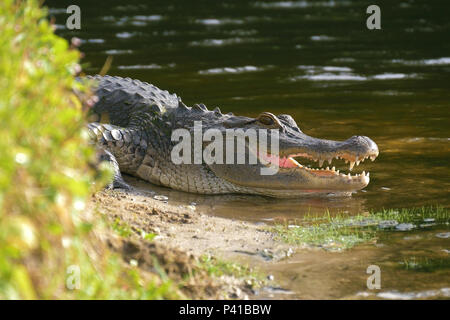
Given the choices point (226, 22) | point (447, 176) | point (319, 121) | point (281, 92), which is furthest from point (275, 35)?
point (447, 176)

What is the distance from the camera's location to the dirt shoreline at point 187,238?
440 centimetres

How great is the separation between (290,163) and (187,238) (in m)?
2.21

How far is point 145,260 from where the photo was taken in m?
4.31

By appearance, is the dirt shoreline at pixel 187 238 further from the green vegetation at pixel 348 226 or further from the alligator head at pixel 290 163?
the alligator head at pixel 290 163

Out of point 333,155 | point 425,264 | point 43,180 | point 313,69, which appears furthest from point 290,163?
point 313,69

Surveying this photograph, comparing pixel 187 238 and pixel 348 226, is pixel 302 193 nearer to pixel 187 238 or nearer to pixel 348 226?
pixel 348 226

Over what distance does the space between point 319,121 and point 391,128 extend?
3.20ft

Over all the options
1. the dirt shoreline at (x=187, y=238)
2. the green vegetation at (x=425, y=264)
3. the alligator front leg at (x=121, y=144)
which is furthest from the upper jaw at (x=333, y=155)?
the green vegetation at (x=425, y=264)

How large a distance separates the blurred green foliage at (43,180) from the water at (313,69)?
79.3 inches

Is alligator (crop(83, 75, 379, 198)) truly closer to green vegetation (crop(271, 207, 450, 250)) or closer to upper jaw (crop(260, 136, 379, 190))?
upper jaw (crop(260, 136, 379, 190))

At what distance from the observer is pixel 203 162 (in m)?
7.67

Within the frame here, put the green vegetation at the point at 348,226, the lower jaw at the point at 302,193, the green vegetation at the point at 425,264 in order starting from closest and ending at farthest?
1. the green vegetation at the point at 425,264
2. the green vegetation at the point at 348,226
3. the lower jaw at the point at 302,193

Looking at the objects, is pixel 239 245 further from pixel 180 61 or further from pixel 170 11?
pixel 170 11

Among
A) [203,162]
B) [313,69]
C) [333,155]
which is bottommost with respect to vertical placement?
[203,162]
